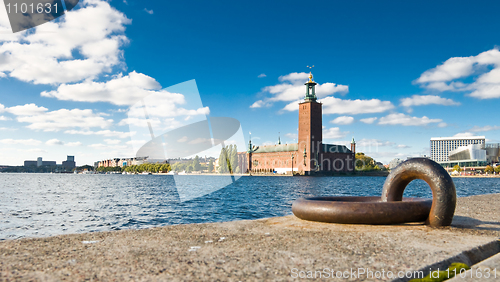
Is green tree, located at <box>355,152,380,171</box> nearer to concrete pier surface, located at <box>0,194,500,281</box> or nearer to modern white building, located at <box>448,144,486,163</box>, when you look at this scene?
modern white building, located at <box>448,144,486,163</box>

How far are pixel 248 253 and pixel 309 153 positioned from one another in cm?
12316

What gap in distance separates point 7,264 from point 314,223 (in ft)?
19.4

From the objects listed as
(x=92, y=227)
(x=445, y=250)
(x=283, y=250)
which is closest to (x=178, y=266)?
(x=283, y=250)

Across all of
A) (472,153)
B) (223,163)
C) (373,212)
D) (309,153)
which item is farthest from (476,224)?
(472,153)

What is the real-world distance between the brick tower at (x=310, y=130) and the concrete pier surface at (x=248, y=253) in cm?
12050

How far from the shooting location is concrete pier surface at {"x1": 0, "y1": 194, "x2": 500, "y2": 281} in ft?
14.3

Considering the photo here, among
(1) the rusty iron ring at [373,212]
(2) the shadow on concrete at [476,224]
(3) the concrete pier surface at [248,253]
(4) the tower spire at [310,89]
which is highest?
(4) the tower spire at [310,89]

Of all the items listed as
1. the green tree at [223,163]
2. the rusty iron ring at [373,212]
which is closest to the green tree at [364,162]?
the green tree at [223,163]

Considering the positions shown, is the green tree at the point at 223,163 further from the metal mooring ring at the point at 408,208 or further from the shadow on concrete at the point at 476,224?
the metal mooring ring at the point at 408,208

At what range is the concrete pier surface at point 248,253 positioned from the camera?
4.36 metres

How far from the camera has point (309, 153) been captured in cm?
12675

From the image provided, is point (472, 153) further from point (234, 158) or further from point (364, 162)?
point (234, 158)

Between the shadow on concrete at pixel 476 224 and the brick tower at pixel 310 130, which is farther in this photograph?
the brick tower at pixel 310 130

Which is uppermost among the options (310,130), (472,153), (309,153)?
(310,130)
